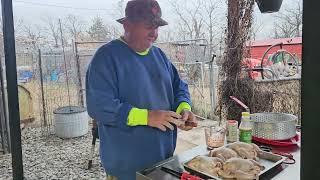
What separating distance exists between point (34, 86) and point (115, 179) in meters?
3.50

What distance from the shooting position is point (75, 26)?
3.93m

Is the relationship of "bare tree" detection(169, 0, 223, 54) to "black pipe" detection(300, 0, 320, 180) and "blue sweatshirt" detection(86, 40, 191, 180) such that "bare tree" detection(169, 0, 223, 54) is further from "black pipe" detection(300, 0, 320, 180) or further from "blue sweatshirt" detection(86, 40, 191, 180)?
"black pipe" detection(300, 0, 320, 180)

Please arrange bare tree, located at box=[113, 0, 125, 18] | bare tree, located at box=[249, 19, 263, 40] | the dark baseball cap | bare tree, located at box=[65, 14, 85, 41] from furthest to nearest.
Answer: bare tree, located at box=[65, 14, 85, 41]
bare tree, located at box=[249, 19, 263, 40]
bare tree, located at box=[113, 0, 125, 18]
the dark baseball cap

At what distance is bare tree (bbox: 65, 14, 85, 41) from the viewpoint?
150 inches

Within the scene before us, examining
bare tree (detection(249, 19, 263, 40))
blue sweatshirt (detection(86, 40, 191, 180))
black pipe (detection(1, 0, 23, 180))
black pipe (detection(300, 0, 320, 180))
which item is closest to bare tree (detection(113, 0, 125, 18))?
blue sweatshirt (detection(86, 40, 191, 180))

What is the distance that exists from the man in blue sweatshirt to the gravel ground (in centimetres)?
180

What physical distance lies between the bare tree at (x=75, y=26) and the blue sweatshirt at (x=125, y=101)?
8.94ft

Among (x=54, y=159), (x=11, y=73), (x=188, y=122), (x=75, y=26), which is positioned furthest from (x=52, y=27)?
(x=188, y=122)

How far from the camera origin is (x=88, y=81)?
124 centimetres

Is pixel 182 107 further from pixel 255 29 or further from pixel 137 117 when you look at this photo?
pixel 255 29

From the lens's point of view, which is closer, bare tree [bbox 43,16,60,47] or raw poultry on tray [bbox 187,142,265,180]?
raw poultry on tray [bbox 187,142,265,180]

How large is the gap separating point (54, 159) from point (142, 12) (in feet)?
8.94

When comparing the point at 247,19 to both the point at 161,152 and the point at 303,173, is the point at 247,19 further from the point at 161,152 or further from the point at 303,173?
the point at 303,173

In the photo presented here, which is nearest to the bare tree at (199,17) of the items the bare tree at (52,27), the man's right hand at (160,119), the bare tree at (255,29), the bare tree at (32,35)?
the bare tree at (255,29)
